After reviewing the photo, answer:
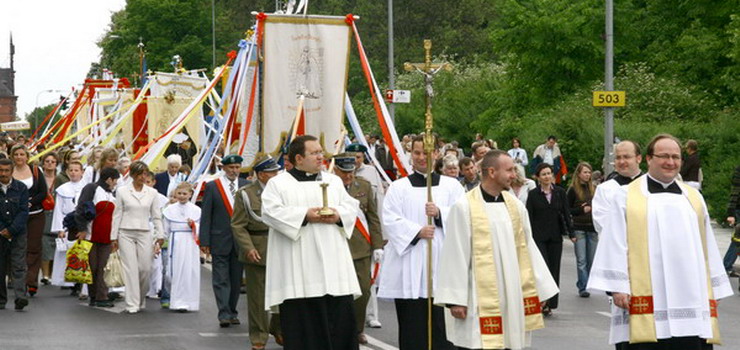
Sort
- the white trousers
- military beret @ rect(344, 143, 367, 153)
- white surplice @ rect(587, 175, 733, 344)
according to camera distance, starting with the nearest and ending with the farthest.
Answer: white surplice @ rect(587, 175, 733, 344), military beret @ rect(344, 143, 367, 153), the white trousers

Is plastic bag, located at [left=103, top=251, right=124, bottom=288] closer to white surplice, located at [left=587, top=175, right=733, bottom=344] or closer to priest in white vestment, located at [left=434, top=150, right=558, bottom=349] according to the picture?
priest in white vestment, located at [left=434, top=150, right=558, bottom=349]

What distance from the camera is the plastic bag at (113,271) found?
15000 mm

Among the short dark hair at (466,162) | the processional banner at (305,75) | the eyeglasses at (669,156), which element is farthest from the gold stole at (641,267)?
the processional banner at (305,75)

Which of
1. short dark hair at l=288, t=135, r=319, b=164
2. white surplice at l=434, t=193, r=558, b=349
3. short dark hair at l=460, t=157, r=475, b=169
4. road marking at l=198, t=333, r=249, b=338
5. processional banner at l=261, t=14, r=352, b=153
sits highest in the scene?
processional banner at l=261, t=14, r=352, b=153

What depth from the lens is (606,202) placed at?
27.8 ft

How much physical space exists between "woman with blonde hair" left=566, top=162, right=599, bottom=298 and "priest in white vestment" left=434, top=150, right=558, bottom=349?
7.48m

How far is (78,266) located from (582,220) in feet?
18.7

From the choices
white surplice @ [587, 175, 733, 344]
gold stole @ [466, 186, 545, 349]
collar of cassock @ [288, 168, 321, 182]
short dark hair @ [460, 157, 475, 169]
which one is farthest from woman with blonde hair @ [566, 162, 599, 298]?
white surplice @ [587, 175, 733, 344]

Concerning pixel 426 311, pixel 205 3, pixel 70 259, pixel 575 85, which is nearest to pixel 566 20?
pixel 575 85

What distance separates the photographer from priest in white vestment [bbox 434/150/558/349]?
844 centimetres

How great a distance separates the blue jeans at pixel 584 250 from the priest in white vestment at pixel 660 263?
25.6 feet

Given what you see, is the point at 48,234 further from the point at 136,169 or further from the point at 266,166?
the point at 266,166

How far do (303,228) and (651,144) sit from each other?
244 centimetres

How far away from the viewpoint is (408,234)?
10672 millimetres
